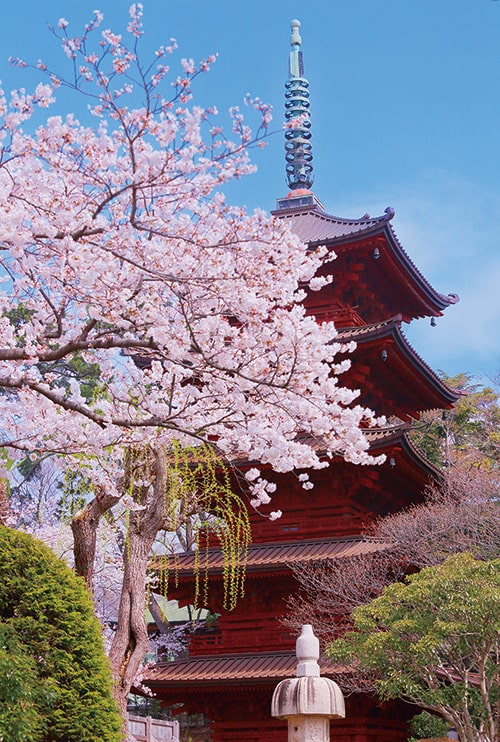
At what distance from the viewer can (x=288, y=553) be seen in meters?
18.0

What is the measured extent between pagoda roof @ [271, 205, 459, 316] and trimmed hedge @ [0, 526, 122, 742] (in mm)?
9814

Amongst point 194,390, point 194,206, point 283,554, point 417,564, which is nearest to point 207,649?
point 283,554

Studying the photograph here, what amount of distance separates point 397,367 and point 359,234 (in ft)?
9.04

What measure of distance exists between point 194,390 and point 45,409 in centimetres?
195

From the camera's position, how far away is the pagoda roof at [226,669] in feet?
55.4

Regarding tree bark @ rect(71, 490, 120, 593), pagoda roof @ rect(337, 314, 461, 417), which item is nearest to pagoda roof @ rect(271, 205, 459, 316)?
pagoda roof @ rect(337, 314, 461, 417)

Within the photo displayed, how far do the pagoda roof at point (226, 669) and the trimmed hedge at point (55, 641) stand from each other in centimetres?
760

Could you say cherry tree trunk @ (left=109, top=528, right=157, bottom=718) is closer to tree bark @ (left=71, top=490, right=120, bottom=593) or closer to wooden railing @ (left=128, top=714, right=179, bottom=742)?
tree bark @ (left=71, top=490, right=120, bottom=593)

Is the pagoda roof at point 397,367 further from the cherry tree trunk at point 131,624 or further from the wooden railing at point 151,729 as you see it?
the cherry tree trunk at point 131,624

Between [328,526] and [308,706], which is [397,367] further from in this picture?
[308,706]

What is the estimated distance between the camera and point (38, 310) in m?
9.43

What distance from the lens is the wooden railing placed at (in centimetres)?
2038

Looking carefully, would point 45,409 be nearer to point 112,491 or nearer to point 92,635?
point 112,491

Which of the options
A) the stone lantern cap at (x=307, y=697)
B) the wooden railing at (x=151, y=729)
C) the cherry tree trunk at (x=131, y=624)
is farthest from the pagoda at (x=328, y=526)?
the cherry tree trunk at (x=131, y=624)
